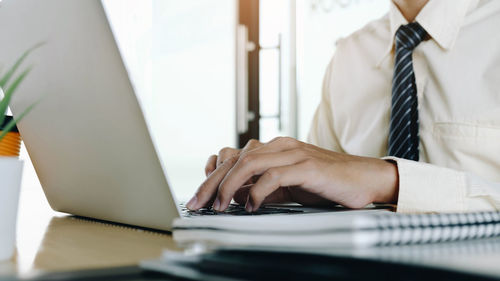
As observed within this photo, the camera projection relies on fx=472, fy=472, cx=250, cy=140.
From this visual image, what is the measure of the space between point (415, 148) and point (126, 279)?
78cm

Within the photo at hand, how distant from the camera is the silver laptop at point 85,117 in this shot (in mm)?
444

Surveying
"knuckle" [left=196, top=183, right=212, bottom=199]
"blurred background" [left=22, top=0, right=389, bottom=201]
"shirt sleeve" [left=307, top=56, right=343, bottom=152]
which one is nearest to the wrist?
"knuckle" [left=196, top=183, right=212, bottom=199]

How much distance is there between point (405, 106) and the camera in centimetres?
96

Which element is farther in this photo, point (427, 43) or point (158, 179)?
point (427, 43)

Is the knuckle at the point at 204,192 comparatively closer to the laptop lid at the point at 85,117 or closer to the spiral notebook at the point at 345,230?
the laptop lid at the point at 85,117

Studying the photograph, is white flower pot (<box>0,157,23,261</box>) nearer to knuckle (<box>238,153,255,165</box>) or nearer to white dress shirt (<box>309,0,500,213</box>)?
knuckle (<box>238,153,255,165</box>)

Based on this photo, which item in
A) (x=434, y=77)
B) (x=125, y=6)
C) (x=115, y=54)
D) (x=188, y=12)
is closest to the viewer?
(x=115, y=54)

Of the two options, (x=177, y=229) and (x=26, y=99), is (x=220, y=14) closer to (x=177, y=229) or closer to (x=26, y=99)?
(x=26, y=99)

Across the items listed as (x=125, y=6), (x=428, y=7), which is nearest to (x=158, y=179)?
(x=428, y=7)

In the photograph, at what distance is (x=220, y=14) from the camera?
12.2ft

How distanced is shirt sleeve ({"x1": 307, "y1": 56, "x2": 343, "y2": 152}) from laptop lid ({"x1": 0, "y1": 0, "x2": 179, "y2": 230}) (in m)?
0.85

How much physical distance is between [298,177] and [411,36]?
64 cm

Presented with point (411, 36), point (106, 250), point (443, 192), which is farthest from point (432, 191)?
point (411, 36)

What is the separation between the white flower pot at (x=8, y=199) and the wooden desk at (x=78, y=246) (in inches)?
0.5
